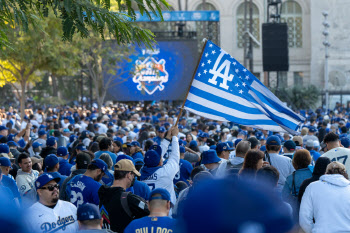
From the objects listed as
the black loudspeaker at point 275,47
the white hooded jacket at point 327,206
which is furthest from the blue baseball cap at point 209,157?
the black loudspeaker at point 275,47

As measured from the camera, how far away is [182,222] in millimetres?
1834

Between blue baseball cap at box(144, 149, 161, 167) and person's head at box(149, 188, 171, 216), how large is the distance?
220 cm

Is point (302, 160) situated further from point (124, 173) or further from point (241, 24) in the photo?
point (241, 24)

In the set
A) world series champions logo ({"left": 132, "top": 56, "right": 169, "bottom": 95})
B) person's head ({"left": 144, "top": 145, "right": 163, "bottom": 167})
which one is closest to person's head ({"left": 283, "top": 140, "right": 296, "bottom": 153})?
person's head ({"left": 144, "top": 145, "right": 163, "bottom": 167})

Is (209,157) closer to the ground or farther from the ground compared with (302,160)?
closer to the ground

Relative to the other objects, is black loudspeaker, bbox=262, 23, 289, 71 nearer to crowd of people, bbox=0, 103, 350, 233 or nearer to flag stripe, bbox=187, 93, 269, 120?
flag stripe, bbox=187, 93, 269, 120

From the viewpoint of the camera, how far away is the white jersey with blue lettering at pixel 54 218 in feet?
16.2

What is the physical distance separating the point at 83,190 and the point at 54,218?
4.15 ft

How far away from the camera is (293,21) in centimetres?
5194

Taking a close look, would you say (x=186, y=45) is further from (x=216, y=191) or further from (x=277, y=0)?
(x=216, y=191)

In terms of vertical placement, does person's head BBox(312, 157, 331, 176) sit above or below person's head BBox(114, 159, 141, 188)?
below

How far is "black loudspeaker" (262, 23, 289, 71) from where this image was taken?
27.7 metres

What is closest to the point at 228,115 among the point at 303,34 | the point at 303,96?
the point at 303,96

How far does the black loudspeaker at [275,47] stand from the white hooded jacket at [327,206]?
73.4 ft
